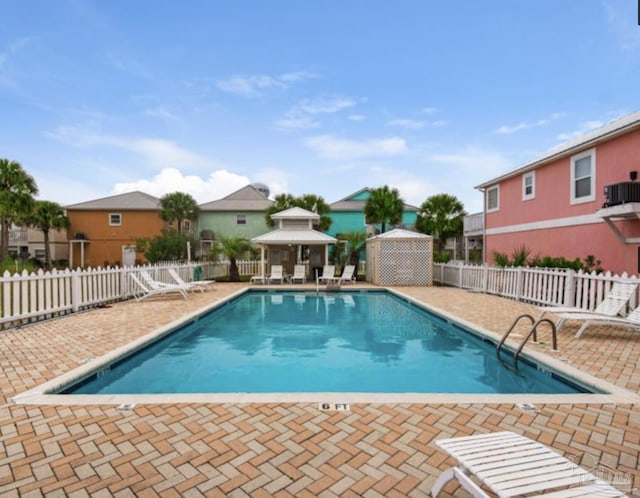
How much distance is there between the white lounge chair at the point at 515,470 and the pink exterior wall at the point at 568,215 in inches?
462

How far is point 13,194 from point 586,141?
106 feet

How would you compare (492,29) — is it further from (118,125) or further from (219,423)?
(118,125)

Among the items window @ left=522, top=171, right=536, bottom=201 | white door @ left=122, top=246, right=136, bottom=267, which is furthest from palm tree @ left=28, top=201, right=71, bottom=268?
window @ left=522, top=171, right=536, bottom=201

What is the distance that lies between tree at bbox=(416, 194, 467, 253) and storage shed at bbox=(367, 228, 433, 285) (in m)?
10.5

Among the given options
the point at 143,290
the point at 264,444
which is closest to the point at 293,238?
the point at 143,290

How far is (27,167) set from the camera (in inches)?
A: 995

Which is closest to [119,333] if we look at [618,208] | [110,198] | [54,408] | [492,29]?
[54,408]

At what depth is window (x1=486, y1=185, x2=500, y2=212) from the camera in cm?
1848

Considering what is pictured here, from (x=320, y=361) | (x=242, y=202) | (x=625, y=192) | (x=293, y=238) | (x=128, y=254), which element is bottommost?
(x=320, y=361)

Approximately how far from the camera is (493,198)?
1898 centimetres

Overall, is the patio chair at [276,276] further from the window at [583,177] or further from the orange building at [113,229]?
the orange building at [113,229]

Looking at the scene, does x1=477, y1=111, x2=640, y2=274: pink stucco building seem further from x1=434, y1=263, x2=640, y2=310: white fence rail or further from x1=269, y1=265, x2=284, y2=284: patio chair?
x1=269, y1=265, x2=284, y2=284: patio chair

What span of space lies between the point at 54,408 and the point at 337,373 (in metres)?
3.81

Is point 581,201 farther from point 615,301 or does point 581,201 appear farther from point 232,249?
point 232,249
